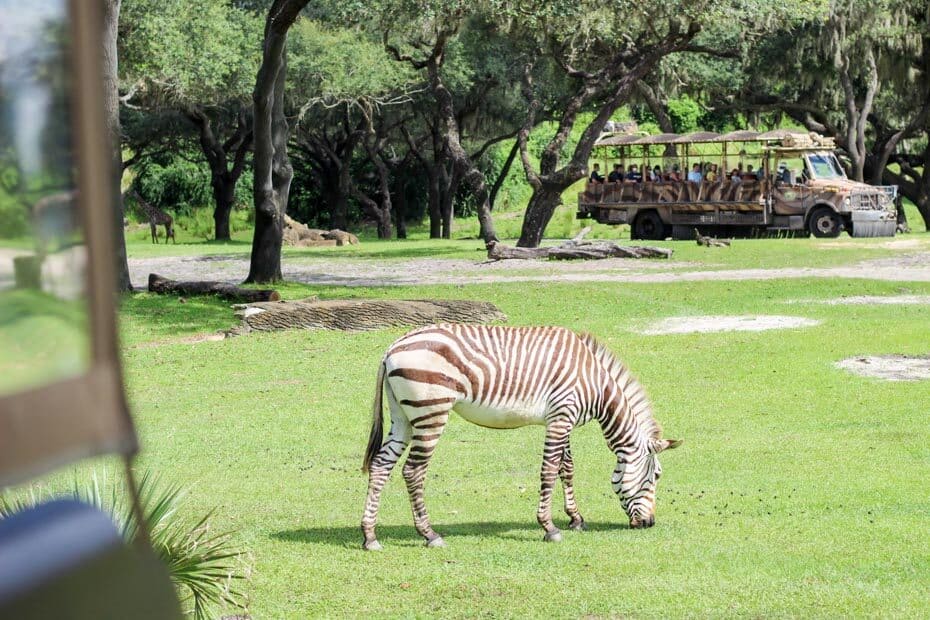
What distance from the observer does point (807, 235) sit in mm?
37969

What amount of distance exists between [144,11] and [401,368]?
27012 millimetres

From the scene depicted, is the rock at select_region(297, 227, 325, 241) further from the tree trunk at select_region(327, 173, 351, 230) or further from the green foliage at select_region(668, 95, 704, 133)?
the green foliage at select_region(668, 95, 704, 133)

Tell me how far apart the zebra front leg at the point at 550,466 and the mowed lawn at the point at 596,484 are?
15 centimetres

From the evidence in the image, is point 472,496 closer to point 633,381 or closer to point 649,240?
point 633,381

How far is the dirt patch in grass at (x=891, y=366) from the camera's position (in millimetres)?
14266

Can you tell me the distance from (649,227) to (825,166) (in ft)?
18.3

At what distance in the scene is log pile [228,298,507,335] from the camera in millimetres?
18781

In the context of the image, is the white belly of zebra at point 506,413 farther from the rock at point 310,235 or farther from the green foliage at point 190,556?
the rock at point 310,235

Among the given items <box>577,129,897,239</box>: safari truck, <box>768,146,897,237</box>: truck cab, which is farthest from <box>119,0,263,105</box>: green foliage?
<box>768,146,897,237</box>: truck cab

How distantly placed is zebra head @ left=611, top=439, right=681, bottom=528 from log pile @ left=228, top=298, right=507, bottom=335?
1061 cm

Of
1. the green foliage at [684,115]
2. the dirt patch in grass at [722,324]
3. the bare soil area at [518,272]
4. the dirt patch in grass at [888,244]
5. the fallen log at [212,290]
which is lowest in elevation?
the dirt patch in grass at [722,324]

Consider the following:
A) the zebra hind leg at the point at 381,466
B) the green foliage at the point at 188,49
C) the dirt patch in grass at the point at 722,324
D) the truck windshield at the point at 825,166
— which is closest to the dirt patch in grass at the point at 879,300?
the dirt patch in grass at the point at 722,324

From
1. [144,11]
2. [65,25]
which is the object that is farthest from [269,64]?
[65,25]

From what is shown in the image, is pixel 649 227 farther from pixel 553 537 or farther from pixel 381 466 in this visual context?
pixel 381 466
